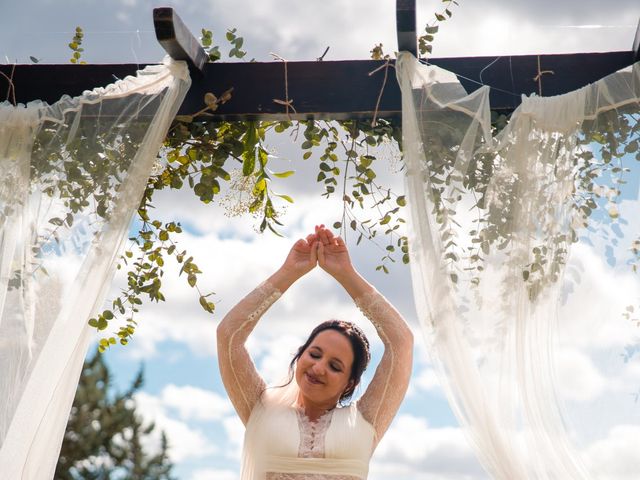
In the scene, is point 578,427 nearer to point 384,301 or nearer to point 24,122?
point 384,301

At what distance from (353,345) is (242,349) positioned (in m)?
0.31

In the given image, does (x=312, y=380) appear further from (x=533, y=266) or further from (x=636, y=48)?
(x=636, y=48)

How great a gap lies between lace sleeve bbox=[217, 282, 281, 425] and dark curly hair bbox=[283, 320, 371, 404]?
0.52 ft

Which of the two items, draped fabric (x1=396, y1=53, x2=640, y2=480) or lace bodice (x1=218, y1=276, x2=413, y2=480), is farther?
lace bodice (x1=218, y1=276, x2=413, y2=480)

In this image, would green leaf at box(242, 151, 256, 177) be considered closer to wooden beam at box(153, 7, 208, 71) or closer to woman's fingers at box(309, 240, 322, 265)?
wooden beam at box(153, 7, 208, 71)

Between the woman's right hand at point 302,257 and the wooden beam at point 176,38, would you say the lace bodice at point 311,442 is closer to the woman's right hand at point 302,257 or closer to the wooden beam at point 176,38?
the woman's right hand at point 302,257

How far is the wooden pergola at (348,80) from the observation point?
2.48 m

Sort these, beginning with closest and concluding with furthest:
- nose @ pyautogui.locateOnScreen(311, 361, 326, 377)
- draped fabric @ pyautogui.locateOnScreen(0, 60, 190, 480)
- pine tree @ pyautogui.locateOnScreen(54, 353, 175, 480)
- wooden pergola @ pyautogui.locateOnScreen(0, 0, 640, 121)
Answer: draped fabric @ pyautogui.locateOnScreen(0, 60, 190, 480) → nose @ pyautogui.locateOnScreen(311, 361, 326, 377) → wooden pergola @ pyautogui.locateOnScreen(0, 0, 640, 121) → pine tree @ pyautogui.locateOnScreen(54, 353, 175, 480)

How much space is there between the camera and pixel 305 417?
7.75 ft

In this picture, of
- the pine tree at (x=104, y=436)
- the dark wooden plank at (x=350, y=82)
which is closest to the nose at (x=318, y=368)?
the dark wooden plank at (x=350, y=82)

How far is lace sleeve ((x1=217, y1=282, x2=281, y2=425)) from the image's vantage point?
236 centimetres

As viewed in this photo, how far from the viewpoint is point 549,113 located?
2303 mm

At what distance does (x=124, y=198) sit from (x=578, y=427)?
4.36ft

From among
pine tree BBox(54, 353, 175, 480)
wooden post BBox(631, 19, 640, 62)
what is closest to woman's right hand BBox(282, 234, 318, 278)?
wooden post BBox(631, 19, 640, 62)
